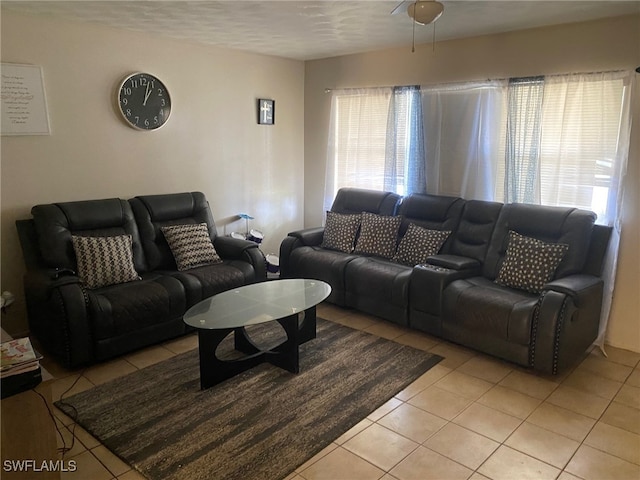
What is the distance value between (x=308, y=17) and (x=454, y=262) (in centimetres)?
206

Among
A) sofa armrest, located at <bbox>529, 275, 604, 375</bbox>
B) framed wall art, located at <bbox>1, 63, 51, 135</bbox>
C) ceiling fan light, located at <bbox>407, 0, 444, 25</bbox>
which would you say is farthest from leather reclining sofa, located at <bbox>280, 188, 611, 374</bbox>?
framed wall art, located at <bbox>1, 63, 51, 135</bbox>

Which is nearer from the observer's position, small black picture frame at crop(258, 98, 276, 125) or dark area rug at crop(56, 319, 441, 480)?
dark area rug at crop(56, 319, 441, 480)

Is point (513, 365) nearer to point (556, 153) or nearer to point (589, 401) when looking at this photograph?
point (589, 401)

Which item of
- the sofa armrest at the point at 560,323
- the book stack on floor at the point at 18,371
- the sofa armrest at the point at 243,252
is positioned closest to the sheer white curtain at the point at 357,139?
the sofa armrest at the point at 243,252

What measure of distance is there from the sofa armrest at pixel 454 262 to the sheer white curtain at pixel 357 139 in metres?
1.34

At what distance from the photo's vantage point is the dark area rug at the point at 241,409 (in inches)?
90.7

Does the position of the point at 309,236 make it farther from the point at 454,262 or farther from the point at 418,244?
the point at 454,262

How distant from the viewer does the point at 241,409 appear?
8.89 feet

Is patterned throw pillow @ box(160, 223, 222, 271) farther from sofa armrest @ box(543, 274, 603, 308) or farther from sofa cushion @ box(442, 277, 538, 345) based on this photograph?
sofa armrest @ box(543, 274, 603, 308)

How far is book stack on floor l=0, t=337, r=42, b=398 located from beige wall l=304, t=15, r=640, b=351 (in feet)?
12.0

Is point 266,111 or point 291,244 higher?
point 266,111

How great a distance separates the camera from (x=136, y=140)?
4.07 m

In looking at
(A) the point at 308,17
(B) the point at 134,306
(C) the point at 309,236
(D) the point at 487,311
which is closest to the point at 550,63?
(A) the point at 308,17

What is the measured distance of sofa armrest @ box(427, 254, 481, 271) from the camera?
3.62m
